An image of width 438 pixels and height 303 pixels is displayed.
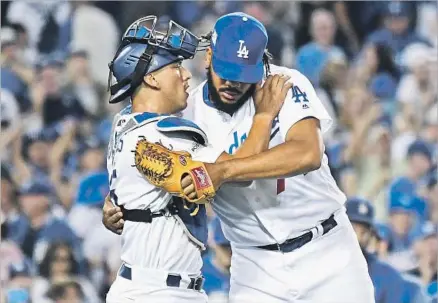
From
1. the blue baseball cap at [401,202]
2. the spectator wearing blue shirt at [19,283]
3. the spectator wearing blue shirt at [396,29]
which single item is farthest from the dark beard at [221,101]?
the spectator wearing blue shirt at [396,29]

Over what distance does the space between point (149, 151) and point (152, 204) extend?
0.82ft

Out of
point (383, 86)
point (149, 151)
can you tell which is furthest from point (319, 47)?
point (149, 151)

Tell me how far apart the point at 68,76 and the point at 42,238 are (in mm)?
2490

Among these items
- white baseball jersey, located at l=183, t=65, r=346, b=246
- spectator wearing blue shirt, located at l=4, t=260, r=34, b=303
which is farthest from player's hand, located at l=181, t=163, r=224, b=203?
spectator wearing blue shirt, located at l=4, t=260, r=34, b=303

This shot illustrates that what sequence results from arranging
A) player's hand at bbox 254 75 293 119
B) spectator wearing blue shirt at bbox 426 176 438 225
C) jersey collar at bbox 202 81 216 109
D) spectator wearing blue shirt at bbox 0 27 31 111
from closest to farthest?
player's hand at bbox 254 75 293 119 → jersey collar at bbox 202 81 216 109 → spectator wearing blue shirt at bbox 426 176 438 225 → spectator wearing blue shirt at bbox 0 27 31 111

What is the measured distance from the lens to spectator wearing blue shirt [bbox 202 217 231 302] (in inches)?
292

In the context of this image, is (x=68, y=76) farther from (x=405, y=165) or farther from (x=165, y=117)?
(x=165, y=117)

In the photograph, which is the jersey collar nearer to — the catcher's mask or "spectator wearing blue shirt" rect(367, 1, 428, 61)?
the catcher's mask

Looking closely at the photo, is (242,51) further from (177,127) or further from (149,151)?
(149,151)

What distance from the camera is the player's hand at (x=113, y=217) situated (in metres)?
4.86

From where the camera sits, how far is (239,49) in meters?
4.88

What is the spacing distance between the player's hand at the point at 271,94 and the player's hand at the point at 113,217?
0.69 metres

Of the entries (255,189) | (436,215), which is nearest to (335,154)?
(436,215)

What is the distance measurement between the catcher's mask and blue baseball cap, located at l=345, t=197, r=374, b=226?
2.44m
